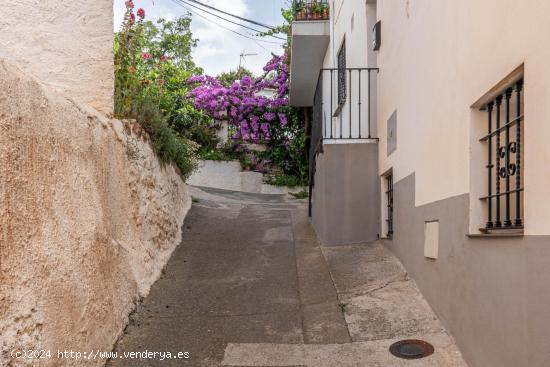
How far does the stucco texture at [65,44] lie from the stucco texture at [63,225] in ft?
1.18

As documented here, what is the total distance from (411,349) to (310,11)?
9.01 m

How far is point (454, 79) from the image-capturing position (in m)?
4.11

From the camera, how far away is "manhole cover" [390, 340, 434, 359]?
4055mm

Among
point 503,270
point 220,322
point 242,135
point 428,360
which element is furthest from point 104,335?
point 242,135

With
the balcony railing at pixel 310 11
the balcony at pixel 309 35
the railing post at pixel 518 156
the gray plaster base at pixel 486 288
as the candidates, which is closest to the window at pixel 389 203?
the gray plaster base at pixel 486 288

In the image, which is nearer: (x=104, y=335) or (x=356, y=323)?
(x=104, y=335)

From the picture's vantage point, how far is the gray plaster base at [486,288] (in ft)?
8.87

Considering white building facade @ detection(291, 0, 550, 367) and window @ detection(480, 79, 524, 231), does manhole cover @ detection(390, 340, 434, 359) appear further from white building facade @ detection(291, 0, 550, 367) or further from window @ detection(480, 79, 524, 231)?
window @ detection(480, 79, 524, 231)

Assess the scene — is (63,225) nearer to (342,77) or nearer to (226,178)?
(342,77)

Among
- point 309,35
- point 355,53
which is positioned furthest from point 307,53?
point 355,53

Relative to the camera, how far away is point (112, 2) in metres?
5.41

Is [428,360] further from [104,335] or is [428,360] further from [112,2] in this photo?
[112,2]

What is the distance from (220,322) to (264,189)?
11628 millimetres

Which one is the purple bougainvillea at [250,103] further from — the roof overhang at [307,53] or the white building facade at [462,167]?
the white building facade at [462,167]
